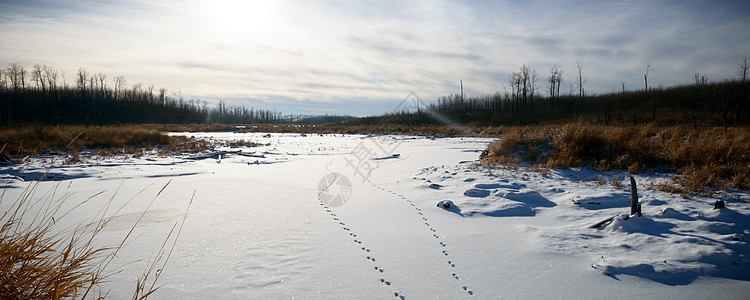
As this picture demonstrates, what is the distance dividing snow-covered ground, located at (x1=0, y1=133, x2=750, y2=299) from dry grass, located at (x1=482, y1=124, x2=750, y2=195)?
56cm

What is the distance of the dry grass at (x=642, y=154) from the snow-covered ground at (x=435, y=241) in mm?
559

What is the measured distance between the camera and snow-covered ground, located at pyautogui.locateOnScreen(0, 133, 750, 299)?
256 cm

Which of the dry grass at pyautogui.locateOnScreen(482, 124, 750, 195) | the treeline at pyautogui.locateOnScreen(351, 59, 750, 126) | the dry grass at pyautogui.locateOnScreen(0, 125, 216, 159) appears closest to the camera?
the dry grass at pyautogui.locateOnScreen(482, 124, 750, 195)

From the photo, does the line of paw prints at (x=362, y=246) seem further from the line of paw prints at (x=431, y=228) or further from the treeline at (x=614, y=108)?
the treeline at (x=614, y=108)

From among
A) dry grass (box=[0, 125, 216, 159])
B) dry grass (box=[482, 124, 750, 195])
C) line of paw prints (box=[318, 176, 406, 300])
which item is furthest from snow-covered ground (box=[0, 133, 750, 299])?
dry grass (box=[0, 125, 216, 159])

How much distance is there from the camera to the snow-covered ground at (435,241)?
2.56 metres

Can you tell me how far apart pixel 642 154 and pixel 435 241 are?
6616 mm

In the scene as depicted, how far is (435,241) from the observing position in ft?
11.8

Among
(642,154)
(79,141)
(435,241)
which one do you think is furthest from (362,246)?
(79,141)

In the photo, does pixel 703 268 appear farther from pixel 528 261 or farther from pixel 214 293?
pixel 214 293

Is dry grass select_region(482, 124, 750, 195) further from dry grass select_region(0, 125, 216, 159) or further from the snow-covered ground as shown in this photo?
dry grass select_region(0, 125, 216, 159)

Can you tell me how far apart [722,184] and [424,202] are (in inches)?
180

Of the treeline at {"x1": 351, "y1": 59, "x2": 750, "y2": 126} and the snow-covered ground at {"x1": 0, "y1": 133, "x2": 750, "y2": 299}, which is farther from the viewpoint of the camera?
the treeline at {"x1": 351, "y1": 59, "x2": 750, "y2": 126}

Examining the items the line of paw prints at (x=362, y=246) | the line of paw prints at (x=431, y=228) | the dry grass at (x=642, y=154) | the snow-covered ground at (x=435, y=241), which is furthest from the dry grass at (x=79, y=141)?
the dry grass at (x=642, y=154)
